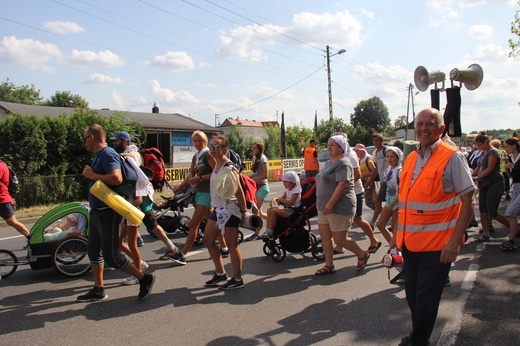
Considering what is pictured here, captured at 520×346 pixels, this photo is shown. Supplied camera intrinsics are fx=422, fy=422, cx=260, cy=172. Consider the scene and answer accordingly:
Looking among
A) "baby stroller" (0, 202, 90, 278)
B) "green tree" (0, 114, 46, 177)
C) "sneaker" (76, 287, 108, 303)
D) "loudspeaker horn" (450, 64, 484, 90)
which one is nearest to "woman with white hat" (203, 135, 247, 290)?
"sneaker" (76, 287, 108, 303)

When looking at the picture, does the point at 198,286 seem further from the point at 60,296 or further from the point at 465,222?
the point at 465,222

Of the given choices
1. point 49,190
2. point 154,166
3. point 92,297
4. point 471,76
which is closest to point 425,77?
point 471,76

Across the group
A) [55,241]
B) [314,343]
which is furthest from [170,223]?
[314,343]

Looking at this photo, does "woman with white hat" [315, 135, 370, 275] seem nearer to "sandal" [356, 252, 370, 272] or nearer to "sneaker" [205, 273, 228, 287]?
"sandal" [356, 252, 370, 272]

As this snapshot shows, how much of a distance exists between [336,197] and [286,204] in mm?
1368

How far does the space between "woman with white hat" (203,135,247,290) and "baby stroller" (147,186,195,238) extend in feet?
8.64

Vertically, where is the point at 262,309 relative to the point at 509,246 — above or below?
below

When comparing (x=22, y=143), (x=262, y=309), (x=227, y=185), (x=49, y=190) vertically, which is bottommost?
(x=262, y=309)

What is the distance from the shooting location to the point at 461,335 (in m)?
3.69

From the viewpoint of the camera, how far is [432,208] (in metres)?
3.09

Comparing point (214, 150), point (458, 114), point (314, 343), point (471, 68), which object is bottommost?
point (314, 343)

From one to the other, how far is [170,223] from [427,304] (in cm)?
566

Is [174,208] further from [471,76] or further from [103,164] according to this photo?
[471,76]

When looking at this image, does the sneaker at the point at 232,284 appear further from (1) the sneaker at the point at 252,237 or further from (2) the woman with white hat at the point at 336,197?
(1) the sneaker at the point at 252,237
